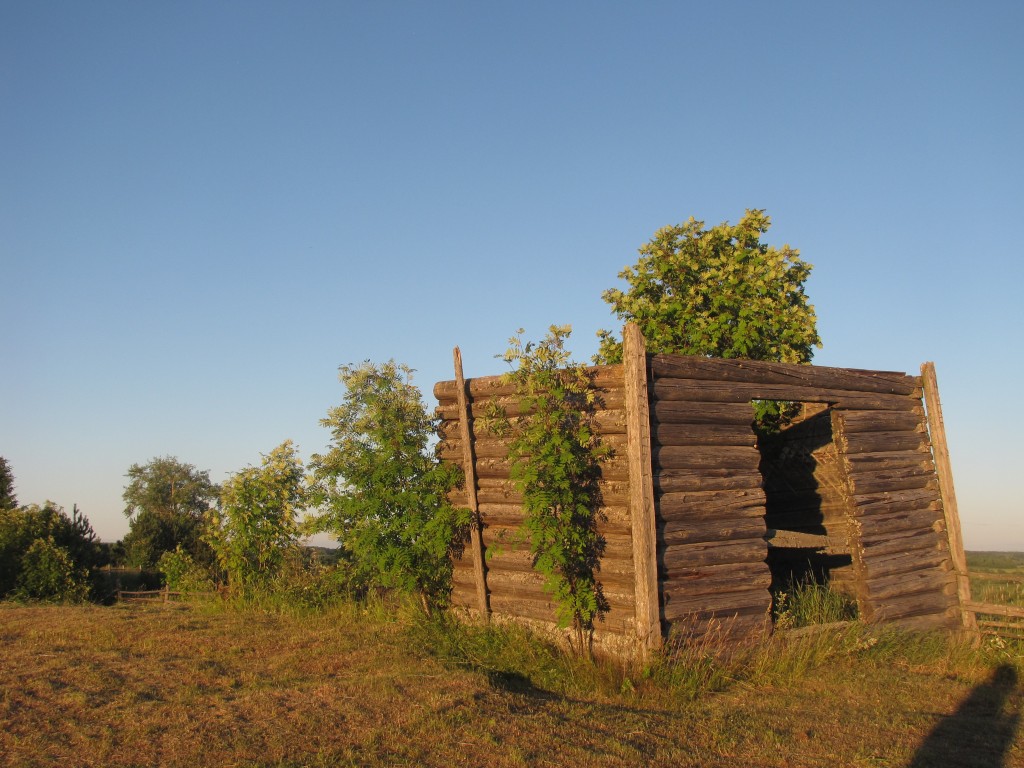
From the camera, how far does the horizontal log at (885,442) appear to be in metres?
10.9

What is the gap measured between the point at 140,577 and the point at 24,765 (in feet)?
84.9

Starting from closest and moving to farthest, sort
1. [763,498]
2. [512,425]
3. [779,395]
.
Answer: [763,498] → [512,425] → [779,395]

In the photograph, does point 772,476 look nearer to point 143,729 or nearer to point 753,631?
point 753,631

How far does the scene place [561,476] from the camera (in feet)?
27.5

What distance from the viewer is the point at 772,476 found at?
45.4 ft

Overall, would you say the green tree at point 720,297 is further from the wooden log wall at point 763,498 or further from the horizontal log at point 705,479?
the horizontal log at point 705,479

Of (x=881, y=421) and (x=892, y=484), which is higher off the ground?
(x=881, y=421)

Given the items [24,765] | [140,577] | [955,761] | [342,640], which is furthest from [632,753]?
[140,577]

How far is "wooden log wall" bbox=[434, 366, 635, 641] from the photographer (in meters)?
8.55

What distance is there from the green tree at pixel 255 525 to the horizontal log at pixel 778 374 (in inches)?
318

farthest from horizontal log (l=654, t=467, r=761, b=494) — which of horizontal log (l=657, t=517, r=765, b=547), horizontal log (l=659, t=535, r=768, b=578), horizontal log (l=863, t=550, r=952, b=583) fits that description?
horizontal log (l=863, t=550, r=952, b=583)

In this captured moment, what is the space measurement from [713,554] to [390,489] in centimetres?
444

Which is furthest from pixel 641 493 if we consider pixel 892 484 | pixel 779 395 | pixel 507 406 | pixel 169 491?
pixel 169 491

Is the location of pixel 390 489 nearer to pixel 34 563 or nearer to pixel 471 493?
pixel 471 493
